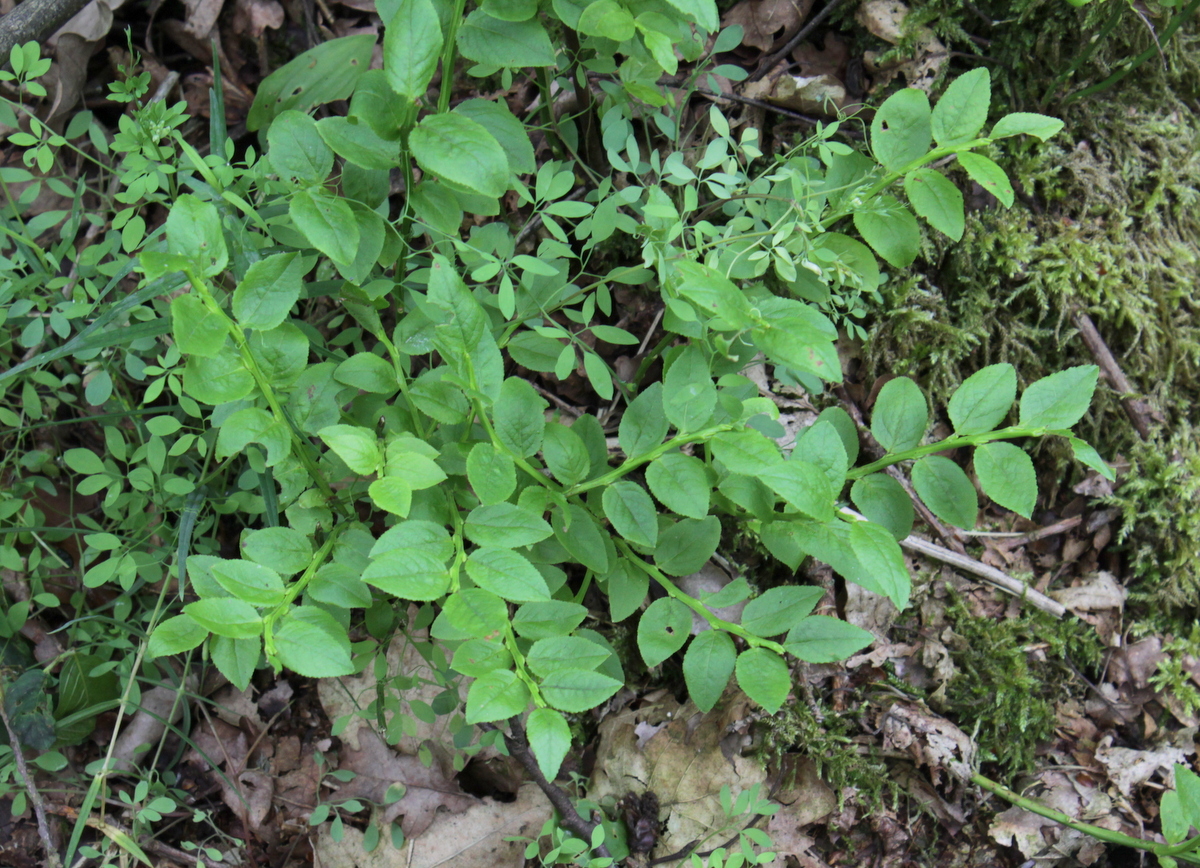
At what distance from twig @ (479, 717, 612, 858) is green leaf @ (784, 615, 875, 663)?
0.70m

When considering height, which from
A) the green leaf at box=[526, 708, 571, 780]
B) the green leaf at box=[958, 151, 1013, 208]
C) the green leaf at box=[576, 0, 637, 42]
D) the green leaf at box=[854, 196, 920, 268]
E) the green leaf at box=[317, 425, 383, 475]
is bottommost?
the green leaf at box=[526, 708, 571, 780]

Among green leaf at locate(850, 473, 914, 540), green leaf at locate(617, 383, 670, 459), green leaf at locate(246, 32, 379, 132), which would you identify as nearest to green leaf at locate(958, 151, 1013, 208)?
green leaf at locate(850, 473, 914, 540)

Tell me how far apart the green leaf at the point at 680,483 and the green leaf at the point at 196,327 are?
736 mm

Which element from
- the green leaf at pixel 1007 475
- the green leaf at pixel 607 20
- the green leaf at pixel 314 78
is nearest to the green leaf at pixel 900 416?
the green leaf at pixel 1007 475

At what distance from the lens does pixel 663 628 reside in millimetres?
1540

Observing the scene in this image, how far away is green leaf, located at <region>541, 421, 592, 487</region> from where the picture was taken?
149 cm

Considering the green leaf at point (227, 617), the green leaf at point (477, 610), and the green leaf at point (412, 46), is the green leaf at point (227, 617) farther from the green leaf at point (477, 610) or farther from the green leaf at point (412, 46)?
the green leaf at point (412, 46)

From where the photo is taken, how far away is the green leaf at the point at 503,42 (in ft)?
4.60

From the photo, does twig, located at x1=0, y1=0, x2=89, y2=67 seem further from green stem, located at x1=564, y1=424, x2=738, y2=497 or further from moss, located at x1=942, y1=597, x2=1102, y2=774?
moss, located at x1=942, y1=597, x2=1102, y2=774

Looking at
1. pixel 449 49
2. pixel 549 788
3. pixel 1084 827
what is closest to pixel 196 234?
pixel 449 49

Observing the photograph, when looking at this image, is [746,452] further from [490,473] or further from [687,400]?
[490,473]

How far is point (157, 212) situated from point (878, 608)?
2493 mm

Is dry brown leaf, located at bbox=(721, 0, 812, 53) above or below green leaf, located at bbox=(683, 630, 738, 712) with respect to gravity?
above

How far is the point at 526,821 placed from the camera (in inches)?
82.3
